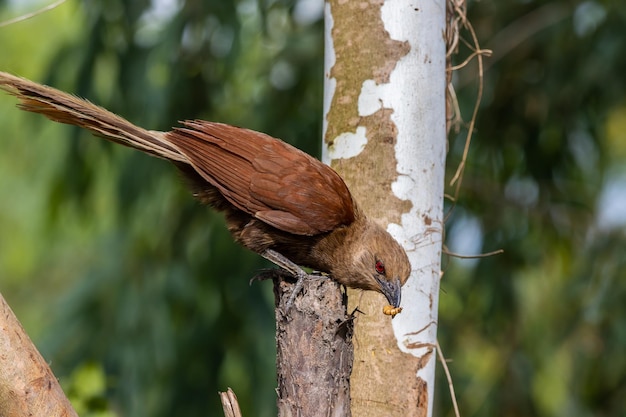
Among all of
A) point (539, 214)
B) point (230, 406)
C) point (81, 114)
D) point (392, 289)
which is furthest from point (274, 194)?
point (539, 214)

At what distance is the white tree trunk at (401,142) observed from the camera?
3.03 m

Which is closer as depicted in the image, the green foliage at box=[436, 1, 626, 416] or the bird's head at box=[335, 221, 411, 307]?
the bird's head at box=[335, 221, 411, 307]

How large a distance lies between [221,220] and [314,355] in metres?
3.13

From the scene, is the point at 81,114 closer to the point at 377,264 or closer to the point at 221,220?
the point at 377,264

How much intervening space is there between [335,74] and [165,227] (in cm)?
302

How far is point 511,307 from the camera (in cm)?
598

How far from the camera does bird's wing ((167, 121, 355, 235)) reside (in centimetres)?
338

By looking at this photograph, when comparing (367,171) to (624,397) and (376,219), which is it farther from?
(624,397)

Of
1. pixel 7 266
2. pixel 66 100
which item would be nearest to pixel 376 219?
pixel 66 100

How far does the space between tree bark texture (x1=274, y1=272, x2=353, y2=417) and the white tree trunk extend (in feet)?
1.41

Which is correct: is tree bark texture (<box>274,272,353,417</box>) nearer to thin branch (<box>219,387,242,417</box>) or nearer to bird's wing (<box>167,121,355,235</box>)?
thin branch (<box>219,387,242,417</box>)

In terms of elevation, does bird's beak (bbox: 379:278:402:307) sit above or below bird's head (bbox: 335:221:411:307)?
below

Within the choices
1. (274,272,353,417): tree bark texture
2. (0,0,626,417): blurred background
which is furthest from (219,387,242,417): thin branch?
(0,0,626,417): blurred background

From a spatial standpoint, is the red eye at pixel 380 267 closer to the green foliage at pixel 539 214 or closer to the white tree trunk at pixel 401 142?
the white tree trunk at pixel 401 142
